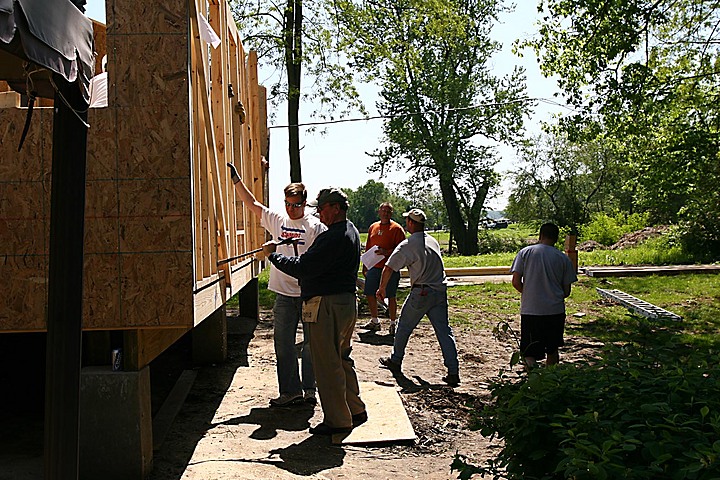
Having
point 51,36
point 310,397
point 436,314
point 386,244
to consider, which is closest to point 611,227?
point 386,244

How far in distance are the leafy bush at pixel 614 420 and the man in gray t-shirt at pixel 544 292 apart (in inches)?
Result: 146

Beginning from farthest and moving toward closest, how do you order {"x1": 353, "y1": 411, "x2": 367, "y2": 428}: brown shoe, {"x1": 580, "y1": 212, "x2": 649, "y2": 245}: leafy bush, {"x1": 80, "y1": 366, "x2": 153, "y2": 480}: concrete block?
{"x1": 580, "y1": 212, "x2": 649, "y2": 245}: leafy bush < {"x1": 353, "y1": 411, "x2": 367, "y2": 428}: brown shoe < {"x1": 80, "y1": 366, "x2": 153, "y2": 480}: concrete block

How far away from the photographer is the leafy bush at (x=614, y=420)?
2.71 meters

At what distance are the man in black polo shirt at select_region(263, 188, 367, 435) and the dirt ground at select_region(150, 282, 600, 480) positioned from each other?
37 cm

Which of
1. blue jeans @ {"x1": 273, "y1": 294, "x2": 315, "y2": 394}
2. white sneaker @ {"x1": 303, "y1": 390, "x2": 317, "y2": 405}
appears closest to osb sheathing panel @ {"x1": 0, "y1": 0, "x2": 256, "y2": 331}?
blue jeans @ {"x1": 273, "y1": 294, "x2": 315, "y2": 394}

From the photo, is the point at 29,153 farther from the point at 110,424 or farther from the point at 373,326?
the point at 373,326

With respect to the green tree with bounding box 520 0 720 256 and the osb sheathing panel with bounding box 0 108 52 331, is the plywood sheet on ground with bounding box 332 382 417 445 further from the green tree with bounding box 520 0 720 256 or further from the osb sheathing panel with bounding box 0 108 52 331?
the green tree with bounding box 520 0 720 256

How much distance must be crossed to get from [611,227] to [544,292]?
1300 inches

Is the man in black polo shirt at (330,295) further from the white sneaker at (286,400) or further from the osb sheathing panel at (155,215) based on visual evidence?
the osb sheathing panel at (155,215)

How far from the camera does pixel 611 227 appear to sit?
39.2 meters

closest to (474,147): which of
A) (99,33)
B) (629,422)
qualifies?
(99,33)

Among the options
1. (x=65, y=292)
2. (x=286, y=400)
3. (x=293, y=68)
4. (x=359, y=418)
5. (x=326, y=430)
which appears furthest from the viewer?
(x=293, y=68)

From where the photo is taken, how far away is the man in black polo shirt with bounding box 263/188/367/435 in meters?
6.43

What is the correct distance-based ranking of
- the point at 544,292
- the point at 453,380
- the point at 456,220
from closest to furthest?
the point at 544,292
the point at 453,380
the point at 456,220
